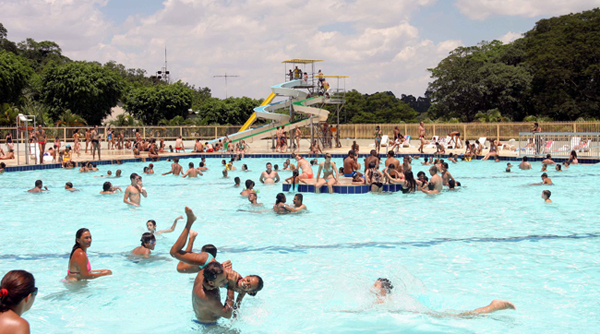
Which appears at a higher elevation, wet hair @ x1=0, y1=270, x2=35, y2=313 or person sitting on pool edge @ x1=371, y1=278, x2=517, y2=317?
wet hair @ x1=0, y1=270, x2=35, y2=313

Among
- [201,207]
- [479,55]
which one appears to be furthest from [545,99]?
[201,207]

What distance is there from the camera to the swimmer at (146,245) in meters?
7.13

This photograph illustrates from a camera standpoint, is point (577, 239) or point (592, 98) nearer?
point (577, 239)

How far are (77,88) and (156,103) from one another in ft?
24.5

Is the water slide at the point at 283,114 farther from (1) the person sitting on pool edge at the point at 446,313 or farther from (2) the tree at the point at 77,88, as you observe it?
(1) the person sitting on pool edge at the point at 446,313

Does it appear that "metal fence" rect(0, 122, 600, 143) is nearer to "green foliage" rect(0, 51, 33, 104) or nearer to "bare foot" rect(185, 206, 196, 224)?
"green foliage" rect(0, 51, 33, 104)

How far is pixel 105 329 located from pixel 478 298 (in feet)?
14.1

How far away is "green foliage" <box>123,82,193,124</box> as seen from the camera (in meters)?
46.7

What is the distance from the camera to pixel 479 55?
5278cm

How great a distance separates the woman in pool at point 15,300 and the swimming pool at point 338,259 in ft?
6.91

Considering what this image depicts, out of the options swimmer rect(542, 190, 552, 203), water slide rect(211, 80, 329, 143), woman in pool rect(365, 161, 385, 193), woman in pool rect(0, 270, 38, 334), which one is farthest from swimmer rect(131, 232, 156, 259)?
water slide rect(211, 80, 329, 143)

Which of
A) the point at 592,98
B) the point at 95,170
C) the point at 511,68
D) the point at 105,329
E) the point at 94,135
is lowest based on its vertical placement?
the point at 105,329

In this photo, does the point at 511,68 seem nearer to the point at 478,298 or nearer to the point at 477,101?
the point at 477,101

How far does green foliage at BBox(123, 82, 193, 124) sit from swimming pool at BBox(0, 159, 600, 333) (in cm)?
3387
